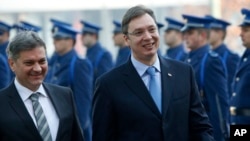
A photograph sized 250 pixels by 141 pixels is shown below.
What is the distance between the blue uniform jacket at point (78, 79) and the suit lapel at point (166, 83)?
14.0 feet

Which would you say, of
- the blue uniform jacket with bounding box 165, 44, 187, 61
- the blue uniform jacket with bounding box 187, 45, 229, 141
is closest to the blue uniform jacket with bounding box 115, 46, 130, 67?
the blue uniform jacket with bounding box 165, 44, 187, 61

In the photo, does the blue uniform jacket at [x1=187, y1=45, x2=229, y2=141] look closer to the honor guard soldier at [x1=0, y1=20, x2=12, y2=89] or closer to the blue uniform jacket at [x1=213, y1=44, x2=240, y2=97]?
the blue uniform jacket at [x1=213, y1=44, x2=240, y2=97]

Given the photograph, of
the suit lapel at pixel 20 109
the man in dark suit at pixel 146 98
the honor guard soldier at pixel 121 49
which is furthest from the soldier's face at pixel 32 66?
the honor guard soldier at pixel 121 49

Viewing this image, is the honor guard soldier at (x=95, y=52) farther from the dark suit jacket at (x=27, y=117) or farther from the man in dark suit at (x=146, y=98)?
the dark suit jacket at (x=27, y=117)

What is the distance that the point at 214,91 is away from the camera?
8.33 metres

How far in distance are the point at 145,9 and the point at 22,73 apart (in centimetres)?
87

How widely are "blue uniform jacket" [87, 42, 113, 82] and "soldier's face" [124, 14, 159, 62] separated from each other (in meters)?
6.61

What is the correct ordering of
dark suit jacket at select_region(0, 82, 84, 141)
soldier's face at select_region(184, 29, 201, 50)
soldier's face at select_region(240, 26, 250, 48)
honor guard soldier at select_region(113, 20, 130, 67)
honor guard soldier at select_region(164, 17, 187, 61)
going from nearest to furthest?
dark suit jacket at select_region(0, 82, 84, 141) → soldier's face at select_region(240, 26, 250, 48) → soldier's face at select_region(184, 29, 201, 50) → honor guard soldier at select_region(164, 17, 187, 61) → honor guard soldier at select_region(113, 20, 130, 67)

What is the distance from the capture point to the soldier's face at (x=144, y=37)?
4875 mm

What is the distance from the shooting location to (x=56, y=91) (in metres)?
Answer: 4.86

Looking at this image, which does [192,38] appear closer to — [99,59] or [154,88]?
[99,59]

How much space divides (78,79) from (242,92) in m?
2.57

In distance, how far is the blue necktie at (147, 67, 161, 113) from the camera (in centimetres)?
489

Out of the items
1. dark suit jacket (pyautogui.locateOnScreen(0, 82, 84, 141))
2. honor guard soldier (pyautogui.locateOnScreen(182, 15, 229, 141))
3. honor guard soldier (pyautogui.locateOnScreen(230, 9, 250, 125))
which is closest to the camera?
dark suit jacket (pyautogui.locateOnScreen(0, 82, 84, 141))
